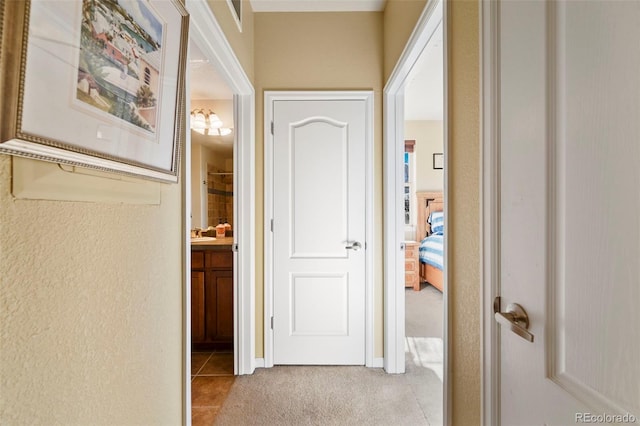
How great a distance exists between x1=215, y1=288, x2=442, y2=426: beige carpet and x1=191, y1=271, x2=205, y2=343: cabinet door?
2.08 feet


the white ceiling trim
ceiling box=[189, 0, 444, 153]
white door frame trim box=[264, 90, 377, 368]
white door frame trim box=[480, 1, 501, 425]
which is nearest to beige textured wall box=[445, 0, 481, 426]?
white door frame trim box=[480, 1, 501, 425]

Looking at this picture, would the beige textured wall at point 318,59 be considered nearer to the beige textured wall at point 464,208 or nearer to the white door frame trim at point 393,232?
the white door frame trim at point 393,232

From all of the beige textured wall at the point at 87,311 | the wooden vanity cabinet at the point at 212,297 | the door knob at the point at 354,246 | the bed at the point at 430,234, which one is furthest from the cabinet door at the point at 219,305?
the bed at the point at 430,234

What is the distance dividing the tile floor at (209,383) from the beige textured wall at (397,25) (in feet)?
8.27

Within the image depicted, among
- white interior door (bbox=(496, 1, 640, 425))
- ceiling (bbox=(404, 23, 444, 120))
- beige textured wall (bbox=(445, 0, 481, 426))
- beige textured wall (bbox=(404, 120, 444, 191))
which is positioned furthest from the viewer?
beige textured wall (bbox=(404, 120, 444, 191))

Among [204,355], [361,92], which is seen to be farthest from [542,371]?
[204,355]

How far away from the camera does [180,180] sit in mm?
1217

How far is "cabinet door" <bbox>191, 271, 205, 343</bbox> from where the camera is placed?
2.60 meters

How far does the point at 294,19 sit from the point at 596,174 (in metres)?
2.45

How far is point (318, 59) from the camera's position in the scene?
2412mm

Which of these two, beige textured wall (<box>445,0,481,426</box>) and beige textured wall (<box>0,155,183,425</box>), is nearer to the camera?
beige textured wall (<box>0,155,183,425</box>)

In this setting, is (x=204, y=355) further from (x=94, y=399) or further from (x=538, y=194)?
(x=538, y=194)

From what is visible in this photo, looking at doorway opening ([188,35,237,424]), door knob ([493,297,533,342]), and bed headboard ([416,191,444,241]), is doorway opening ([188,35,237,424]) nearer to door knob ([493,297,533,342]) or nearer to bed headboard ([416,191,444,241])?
door knob ([493,297,533,342])

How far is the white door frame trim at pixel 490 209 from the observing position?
87cm
